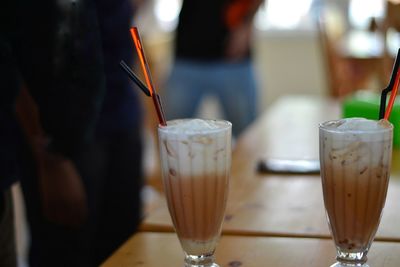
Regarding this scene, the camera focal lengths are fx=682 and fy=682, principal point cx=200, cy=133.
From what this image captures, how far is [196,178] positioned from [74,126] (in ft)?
1.73

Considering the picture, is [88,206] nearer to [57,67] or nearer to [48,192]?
[48,192]

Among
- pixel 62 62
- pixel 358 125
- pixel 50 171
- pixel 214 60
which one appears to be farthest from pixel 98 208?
pixel 214 60

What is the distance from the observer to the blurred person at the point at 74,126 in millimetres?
1192

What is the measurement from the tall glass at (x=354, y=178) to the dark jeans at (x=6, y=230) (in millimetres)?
513

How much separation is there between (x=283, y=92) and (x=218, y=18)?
2010mm

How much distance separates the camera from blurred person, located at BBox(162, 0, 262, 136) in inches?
105

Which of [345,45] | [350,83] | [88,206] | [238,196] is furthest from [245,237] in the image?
[345,45]

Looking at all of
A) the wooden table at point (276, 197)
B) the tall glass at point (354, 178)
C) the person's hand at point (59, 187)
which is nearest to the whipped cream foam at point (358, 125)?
the tall glass at point (354, 178)

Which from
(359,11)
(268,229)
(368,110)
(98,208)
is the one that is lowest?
(98,208)

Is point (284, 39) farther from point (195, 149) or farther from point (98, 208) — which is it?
point (195, 149)

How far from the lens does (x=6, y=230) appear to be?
1.07 meters

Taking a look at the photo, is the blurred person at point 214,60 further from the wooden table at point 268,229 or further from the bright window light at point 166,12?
the bright window light at point 166,12

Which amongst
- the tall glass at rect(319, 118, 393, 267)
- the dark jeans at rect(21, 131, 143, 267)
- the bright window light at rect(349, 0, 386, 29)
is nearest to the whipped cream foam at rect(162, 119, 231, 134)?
the tall glass at rect(319, 118, 393, 267)

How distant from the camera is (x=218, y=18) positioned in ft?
8.71
